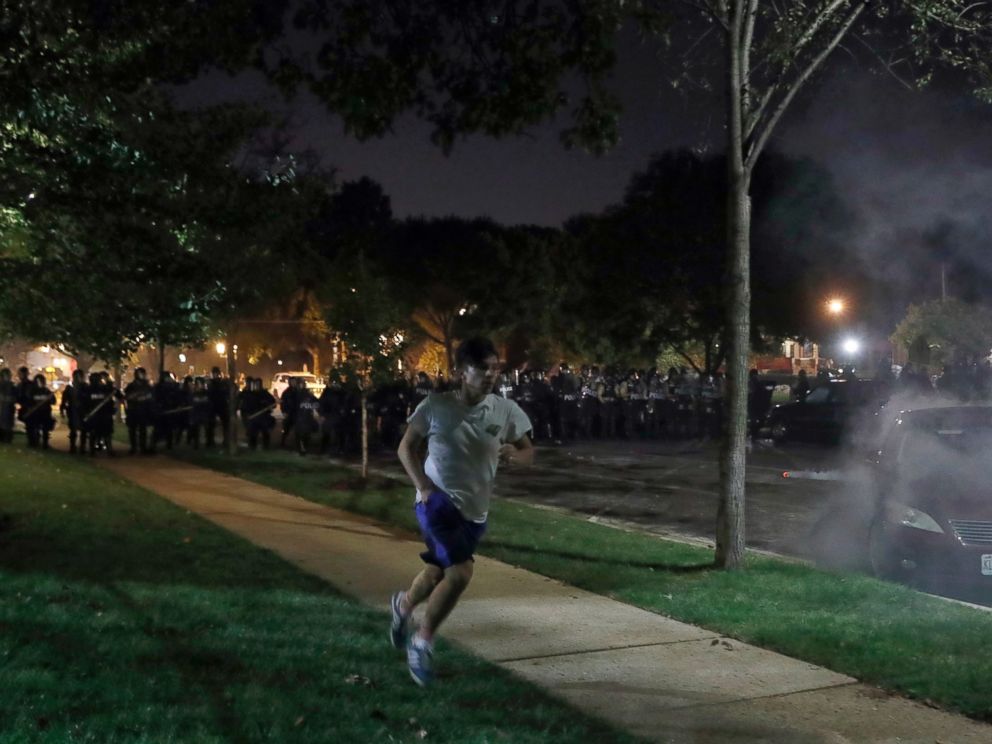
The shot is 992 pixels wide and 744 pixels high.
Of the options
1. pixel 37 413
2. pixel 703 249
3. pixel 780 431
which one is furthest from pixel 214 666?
pixel 703 249

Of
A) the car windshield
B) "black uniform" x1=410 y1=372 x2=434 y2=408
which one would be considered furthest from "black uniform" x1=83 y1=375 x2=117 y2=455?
the car windshield

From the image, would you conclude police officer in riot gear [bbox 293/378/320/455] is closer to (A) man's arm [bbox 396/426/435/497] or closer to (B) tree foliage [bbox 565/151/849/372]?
(B) tree foliage [bbox 565/151/849/372]

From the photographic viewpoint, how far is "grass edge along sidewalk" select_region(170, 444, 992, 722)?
253 inches

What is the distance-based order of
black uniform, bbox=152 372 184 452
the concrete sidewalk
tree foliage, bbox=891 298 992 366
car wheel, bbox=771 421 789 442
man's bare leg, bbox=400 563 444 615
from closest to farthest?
the concrete sidewalk
man's bare leg, bbox=400 563 444 615
black uniform, bbox=152 372 184 452
car wheel, bbox=771 421 789 442
tree foliage, bbox=891 298 992 366

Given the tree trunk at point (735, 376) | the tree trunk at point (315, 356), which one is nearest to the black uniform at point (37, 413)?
the tree trunk at point (735, 376)

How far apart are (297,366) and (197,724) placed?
6335cm

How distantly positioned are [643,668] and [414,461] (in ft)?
6.00

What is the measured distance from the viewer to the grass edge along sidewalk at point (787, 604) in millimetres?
Result: 6418

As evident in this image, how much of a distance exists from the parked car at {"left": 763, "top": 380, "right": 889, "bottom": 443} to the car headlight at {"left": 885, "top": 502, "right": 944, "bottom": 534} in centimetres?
1375

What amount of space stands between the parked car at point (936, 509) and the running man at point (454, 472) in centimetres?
452

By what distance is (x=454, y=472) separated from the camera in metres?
5.93

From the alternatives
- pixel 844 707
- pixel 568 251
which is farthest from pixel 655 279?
pixel 844 707

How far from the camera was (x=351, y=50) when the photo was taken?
9.90 m

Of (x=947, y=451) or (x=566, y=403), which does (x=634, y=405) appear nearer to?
(x=566, y=403)
